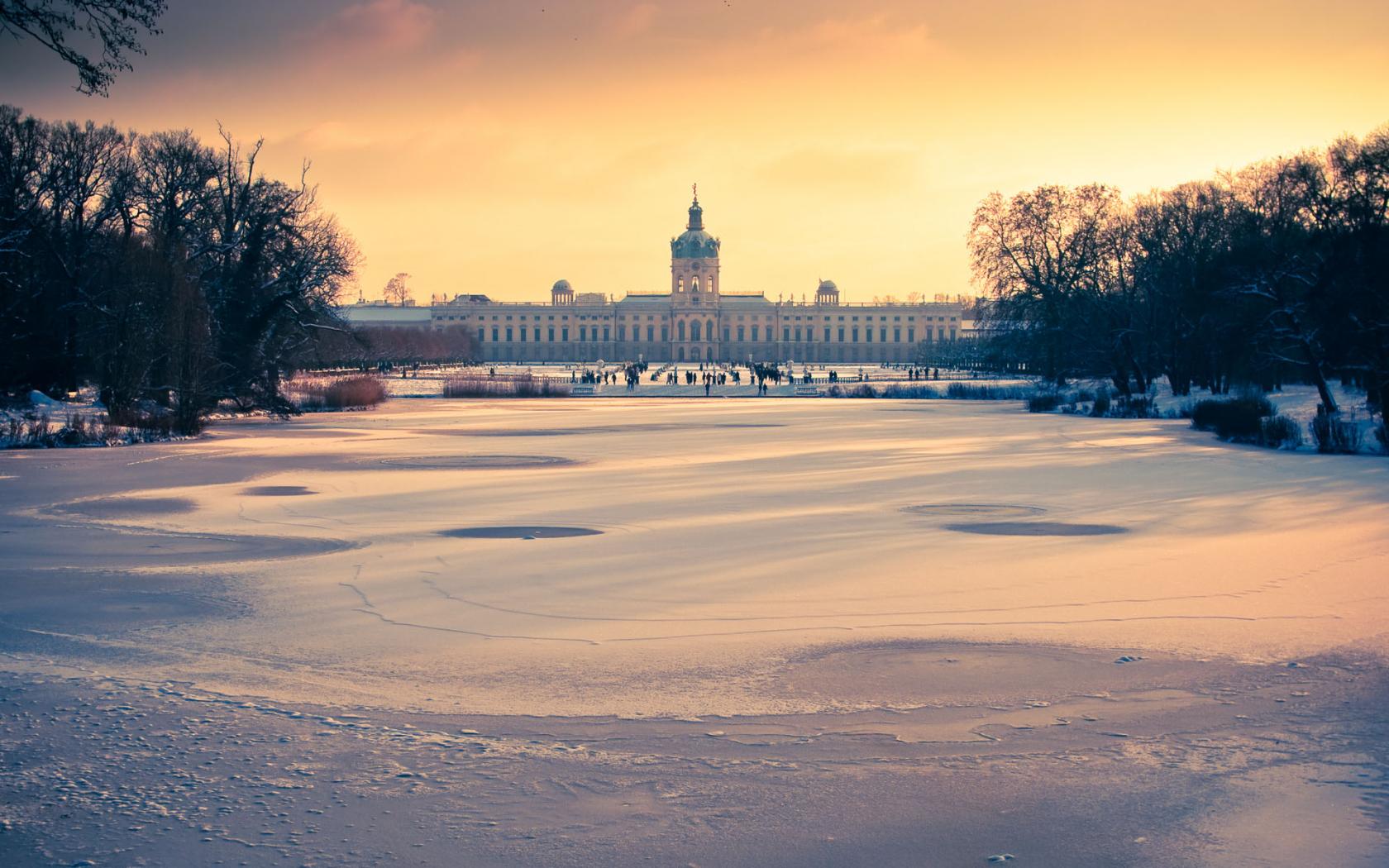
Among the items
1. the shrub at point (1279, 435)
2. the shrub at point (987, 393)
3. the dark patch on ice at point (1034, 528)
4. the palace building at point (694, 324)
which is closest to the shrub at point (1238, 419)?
the shrub at point (1279, 435)

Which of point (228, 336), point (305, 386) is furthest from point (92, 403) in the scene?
point (305, 386)

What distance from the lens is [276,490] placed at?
1524 cm

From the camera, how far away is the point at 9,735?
219 inches

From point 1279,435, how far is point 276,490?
59.2ft

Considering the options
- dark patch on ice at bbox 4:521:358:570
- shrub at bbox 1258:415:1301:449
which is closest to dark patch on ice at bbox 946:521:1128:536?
dark patch on ice at bbox 4:521:358:570

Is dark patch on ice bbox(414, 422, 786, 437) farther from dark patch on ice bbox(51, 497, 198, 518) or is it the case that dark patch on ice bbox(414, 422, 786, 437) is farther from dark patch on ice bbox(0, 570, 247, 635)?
dark patch on ice bbox(0, 570, 247, 635)

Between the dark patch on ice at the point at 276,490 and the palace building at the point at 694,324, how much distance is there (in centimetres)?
13876

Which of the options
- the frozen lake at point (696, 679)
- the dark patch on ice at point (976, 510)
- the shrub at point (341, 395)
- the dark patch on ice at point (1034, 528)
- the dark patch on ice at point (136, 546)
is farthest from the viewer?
the shrub at point (341, 395)

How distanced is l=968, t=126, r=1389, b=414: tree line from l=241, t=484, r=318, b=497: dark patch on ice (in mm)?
19573

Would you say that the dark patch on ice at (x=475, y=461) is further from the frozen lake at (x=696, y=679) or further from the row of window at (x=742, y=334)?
the row of window at (x=742, y=334)

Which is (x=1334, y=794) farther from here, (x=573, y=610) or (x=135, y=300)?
(x=135, y=300)

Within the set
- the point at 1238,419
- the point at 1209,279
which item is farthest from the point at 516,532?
the point at 1209,279

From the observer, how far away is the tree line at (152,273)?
91.4 feet

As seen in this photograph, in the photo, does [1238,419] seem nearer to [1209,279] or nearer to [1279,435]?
[1279,435]
